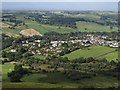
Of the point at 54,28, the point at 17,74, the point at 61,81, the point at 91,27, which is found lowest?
the point at 61,81

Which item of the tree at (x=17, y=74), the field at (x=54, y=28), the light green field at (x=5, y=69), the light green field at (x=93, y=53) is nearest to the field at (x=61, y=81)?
the tree at (x=17, y=74)

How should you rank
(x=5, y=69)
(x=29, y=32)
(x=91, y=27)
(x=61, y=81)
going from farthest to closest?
(x=91, y=27) < (x=29, y=32) < (x=5, y=69) < (x=61, y=81)

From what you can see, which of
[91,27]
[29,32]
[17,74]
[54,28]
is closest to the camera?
[17,74]

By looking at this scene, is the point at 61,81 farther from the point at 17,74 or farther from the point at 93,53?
the point at 93,53

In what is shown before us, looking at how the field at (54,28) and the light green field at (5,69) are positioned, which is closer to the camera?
the light green field at (5,69)

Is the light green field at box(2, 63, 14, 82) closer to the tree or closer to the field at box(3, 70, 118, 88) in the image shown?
the tree

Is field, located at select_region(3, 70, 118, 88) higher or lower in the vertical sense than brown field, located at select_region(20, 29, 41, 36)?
lower

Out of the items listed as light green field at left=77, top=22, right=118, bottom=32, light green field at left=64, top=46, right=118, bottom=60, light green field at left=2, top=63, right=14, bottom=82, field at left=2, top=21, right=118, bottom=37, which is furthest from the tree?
light green field at left=77, top=22, right=118, bottom=32

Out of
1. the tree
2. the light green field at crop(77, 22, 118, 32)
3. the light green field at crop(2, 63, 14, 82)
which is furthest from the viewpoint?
the light green field at crop(77, 22, 118, 32)

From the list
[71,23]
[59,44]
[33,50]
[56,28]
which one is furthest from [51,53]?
[71,23]

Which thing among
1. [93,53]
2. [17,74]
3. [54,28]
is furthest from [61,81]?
[54,28]

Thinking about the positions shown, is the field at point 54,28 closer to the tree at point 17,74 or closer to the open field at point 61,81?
the tree at point 17,74

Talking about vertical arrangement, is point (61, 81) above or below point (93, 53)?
below
